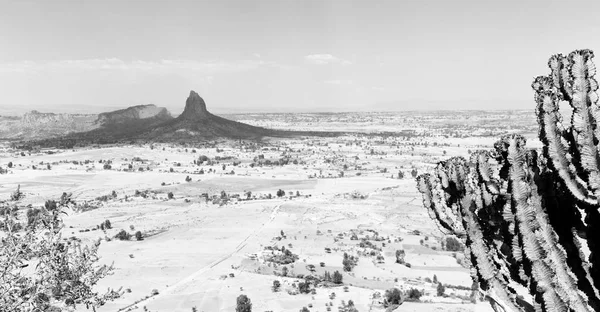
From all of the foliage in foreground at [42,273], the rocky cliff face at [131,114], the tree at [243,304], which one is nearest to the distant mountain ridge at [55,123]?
the rocky cliff face at [131,114]

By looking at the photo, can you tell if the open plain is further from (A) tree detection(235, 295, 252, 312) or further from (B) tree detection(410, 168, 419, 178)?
(A) tree detection(235, 295, 252, 312)

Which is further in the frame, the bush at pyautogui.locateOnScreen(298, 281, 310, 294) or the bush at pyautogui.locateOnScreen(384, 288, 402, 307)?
the bush at pyautogui.locateOnScreen(298, 281, 310, 294)

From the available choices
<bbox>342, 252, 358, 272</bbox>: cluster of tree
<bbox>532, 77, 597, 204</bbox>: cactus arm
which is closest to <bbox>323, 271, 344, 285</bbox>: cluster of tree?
<bbox>342, 252, 358, 272</bbox>: cluster of tree

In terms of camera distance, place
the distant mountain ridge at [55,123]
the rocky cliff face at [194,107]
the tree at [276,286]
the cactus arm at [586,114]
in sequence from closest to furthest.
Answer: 1. the cactus arm at [586,114]
2. the tree at [276,286]
3. the rocky cliff face at [194,107]
4. the distant mountain ridge at [55,123]

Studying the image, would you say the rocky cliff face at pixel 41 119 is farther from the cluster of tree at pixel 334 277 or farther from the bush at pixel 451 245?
the bush at pixel 451 245

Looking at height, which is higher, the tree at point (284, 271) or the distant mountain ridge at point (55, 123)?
the distant mountain ridge at point (55, 123)

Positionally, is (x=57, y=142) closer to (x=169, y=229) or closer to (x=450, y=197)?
(x=169, y=229)

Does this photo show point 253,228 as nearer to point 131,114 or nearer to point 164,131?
point 164,131
